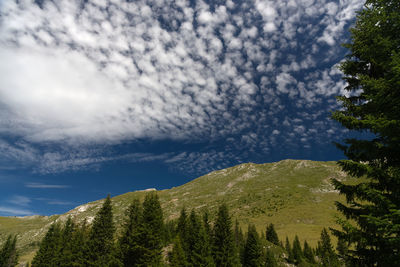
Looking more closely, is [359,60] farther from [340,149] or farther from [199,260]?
[199,260]

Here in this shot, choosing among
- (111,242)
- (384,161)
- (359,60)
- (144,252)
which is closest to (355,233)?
(384,161)

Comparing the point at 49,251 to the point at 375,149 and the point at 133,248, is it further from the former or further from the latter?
the point at 375,149

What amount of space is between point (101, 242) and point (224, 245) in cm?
2378

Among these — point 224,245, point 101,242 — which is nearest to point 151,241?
point 224,245

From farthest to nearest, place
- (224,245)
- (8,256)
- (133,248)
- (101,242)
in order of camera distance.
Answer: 1. (8,256)
2. (101,242)
3. (224,245)
4. (133,248)

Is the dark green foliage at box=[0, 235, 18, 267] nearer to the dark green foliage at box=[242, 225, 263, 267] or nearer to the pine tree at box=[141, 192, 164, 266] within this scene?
the pine tree at box=[141, 192, 164, 266]

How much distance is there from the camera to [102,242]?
42.3 meters

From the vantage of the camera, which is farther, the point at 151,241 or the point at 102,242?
the point at 102,242

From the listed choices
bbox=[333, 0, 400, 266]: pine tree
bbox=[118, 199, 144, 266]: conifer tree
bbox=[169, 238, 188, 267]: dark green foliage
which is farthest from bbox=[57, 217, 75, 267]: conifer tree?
bbox=[333, 0, 400, 266]: pine tree

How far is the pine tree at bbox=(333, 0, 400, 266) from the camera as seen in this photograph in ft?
27.1

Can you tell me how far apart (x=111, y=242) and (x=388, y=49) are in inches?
1961

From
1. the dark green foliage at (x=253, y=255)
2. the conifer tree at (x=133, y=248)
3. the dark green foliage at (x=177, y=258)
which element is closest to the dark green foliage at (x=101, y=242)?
the conifer tree at (x=133, y=248)

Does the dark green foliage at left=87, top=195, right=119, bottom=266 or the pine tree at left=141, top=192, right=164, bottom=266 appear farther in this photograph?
the dark green foliage at left=87, top=195, right=119, bottom=266

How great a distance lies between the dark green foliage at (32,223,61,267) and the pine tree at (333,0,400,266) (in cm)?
7457
